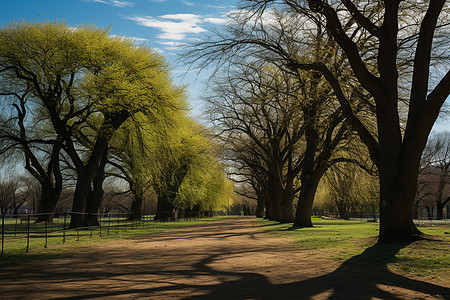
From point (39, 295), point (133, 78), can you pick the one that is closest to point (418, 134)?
point (39, 295)

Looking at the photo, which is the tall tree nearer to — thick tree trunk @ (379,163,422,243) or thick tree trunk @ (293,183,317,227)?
thick tree trunk @ (379,163,422,243)

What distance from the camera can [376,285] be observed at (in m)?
6.71

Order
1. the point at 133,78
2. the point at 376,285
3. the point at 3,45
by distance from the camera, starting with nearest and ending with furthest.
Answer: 1. the point at 376,285
2. the point at 3,45
3. the point at 133,78

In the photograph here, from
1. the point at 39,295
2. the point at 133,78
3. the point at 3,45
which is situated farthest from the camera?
the point at 133,78

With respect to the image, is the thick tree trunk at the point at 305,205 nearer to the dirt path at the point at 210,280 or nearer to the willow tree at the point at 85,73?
the willow tree at the point at 85,73

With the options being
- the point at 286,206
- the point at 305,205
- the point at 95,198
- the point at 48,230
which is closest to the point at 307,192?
the point at 305,205

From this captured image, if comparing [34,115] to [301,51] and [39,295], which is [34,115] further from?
[39,295]

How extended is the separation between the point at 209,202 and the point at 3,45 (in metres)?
36.4

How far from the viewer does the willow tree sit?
23.3m

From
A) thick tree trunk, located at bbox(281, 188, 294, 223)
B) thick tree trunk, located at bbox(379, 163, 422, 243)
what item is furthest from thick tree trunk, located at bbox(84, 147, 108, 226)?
thick tree trunk, located at bbox(379, 163, 422, 243)

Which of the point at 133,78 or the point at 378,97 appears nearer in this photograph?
the point at 378,97

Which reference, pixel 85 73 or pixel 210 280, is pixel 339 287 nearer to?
pixel 210 280

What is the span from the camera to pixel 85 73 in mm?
25906

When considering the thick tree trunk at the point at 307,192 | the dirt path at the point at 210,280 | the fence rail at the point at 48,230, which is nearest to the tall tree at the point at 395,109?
the dirt path at the point at 210,280
